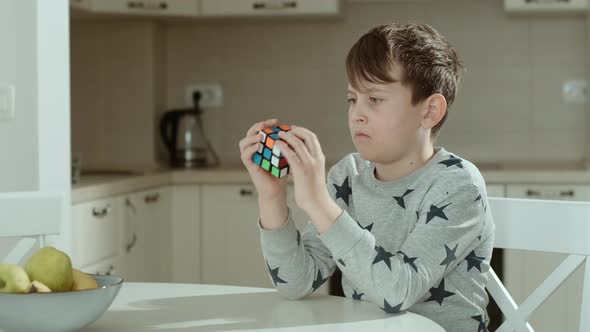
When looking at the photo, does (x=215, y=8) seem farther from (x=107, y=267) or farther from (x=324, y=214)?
(x=324, y=214)

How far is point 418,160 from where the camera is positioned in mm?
1431

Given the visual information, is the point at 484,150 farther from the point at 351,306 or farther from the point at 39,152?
the point at 351,306

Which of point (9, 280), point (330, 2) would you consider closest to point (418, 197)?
point (9, 280)

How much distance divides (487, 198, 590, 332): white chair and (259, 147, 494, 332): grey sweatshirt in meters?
0.06

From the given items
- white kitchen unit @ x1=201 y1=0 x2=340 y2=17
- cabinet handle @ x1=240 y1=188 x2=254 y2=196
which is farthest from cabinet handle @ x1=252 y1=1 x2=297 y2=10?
cabinet handle @ x1=240 y1=188 x2=254 y2=196

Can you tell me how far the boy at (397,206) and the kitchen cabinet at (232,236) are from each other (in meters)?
1.99

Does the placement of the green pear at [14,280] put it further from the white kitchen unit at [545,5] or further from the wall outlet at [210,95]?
the wall outlet at [210,95]

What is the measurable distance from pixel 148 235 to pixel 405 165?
201 centimetres

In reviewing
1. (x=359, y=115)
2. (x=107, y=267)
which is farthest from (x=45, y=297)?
(x=107, y=267)

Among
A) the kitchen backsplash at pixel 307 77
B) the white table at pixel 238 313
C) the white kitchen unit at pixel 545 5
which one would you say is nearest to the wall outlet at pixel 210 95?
the kitchen backsplash at pixel 307 77

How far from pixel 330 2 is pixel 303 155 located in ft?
8.27

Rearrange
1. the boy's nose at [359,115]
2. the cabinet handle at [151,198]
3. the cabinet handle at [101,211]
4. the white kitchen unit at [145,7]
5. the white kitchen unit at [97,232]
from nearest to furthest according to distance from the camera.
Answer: the boy's nose at [359,115], the white kitchen unit at [97,232], the cabinet handle at [101,211], the cabinet handle at [151,198], the white kitchen unit at [145,7]

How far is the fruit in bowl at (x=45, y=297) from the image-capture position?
1029 millimetres

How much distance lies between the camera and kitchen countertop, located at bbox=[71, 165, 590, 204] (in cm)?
291
